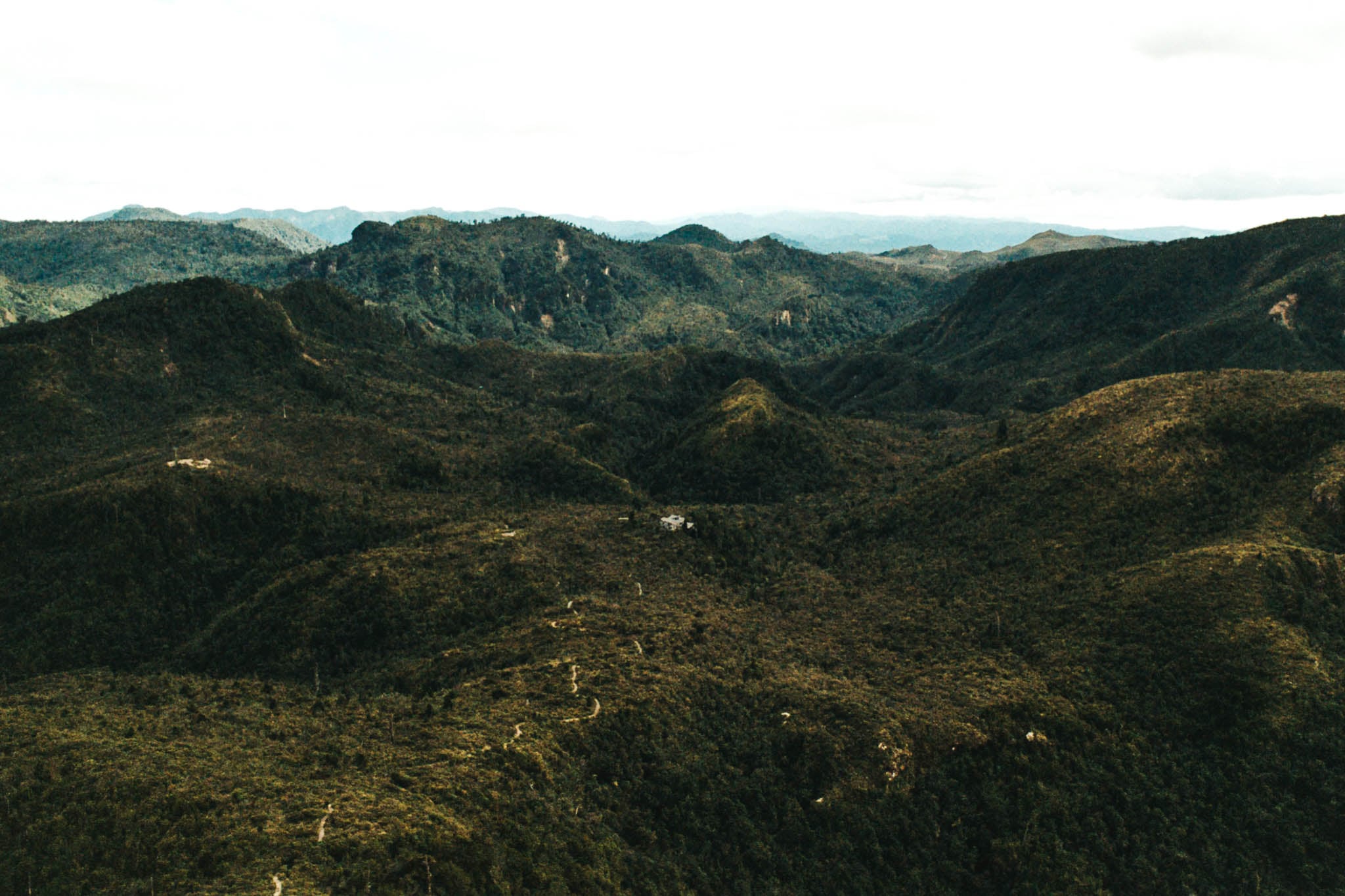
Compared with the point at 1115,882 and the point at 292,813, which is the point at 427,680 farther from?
the point at 1115,882

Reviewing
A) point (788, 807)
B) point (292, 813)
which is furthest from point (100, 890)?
point (788, 807)

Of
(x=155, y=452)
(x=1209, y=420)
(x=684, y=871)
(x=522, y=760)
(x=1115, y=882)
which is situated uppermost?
(x=1209, y=420)

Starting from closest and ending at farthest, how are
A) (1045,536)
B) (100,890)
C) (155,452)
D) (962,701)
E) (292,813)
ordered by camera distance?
1. (100,890)
2. (292,813)
3. (962,701)
4. (1045,536)
5. (155,452)

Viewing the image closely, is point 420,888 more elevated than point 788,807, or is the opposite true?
point 420,888

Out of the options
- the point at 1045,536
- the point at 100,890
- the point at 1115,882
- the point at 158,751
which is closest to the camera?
the point at 100,890

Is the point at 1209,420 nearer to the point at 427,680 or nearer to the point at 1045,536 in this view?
the point at 1045,536

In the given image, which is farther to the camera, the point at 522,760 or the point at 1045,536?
the point at 1045,536
